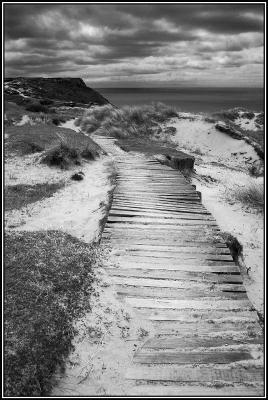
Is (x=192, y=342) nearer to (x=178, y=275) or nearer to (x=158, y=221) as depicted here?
(x=178, y=275)

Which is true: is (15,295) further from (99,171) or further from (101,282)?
(99,171)

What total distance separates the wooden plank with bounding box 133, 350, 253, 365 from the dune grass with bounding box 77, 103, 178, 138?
1482cm

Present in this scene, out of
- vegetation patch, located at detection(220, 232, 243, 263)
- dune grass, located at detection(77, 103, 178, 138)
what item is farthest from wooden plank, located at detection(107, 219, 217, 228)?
dune grass, located at detection(77, 103, 178, 138)

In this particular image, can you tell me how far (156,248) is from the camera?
5996mm

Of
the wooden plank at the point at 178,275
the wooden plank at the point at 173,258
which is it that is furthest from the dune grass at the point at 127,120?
the wooden plank at the point at 178,275

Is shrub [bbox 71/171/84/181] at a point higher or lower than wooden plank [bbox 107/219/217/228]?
higher

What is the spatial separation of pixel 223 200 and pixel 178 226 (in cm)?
460

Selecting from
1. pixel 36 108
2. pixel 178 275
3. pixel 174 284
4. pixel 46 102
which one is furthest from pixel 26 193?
pixel 46 102

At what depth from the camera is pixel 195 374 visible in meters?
3.64

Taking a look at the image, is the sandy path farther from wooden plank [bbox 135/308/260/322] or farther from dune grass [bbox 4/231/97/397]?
dune grass [bbox 4/231/97/397]

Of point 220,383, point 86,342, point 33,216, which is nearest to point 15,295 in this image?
point 86,342

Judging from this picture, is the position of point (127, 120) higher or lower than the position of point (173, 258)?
higher

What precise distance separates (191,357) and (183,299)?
100 cm

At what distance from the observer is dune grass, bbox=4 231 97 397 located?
3.41m
